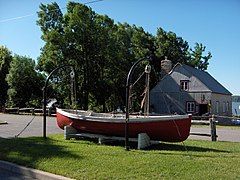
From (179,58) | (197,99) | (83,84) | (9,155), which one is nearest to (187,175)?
(9,155)

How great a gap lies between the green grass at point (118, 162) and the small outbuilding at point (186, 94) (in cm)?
3343

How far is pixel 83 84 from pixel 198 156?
39.7m

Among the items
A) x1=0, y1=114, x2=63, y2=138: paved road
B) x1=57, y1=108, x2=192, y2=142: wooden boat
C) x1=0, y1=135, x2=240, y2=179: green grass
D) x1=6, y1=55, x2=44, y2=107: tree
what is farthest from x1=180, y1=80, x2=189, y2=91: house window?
x1=0, y1=135, x2=240, y2=179: green grass

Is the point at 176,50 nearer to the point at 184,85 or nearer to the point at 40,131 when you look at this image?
the point at 184,85

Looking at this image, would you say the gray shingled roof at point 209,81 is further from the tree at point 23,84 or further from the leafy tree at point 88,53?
the tree at point 23,84

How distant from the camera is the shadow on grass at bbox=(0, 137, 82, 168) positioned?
10023 millimetres

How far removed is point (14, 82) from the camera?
51.5m

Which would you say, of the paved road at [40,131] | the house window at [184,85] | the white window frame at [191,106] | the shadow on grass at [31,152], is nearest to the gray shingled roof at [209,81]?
the house window at [184,85]

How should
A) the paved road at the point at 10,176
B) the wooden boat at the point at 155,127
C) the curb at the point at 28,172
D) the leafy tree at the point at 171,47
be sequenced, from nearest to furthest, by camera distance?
the curb at the point at 28,172
the paved road at the point at 10,176
the wooden boat at the point at 155,127
the leafy tree at the point at 171,47

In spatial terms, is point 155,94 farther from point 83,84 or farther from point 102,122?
point 102,122

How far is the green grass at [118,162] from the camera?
26.7 feet

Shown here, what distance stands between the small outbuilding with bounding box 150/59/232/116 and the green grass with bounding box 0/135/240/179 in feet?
110

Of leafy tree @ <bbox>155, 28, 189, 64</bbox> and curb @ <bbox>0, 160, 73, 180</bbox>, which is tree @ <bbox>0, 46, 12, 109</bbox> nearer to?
leafy tree @ <bbox>155, 28, 189, 64</bbox>

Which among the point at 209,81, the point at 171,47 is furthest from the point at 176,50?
the point at 209,81
